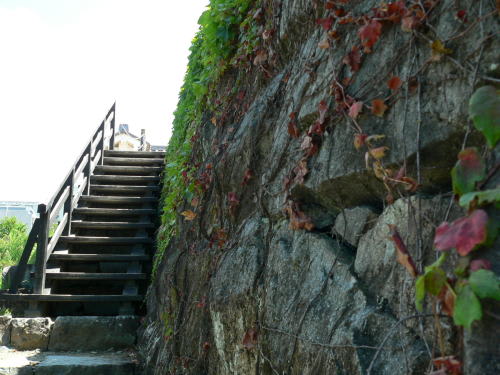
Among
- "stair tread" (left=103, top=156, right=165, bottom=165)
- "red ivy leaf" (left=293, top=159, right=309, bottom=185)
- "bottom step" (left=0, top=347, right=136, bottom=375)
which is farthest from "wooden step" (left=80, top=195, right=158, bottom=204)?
"red ivy leaf" (left=293, top=159, right=309, bottom=185)

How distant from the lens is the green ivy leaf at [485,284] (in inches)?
46.8

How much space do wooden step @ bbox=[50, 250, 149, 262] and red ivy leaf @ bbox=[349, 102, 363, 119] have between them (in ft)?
17.0

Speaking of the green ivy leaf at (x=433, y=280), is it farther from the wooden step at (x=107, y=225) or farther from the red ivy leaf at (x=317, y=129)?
the wooden step at (x=107, y=225)

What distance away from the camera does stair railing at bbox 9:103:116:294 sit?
613 cm

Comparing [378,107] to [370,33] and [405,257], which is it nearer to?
[370,33]

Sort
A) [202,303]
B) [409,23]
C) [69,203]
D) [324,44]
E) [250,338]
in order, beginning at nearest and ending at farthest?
[409,23] < [324,44] < [250,338] < [202,303] < [69,203]

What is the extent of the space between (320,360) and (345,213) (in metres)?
0.62

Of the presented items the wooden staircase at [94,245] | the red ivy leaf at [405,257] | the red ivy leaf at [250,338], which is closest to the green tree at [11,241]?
the wooden staircase at [94,245]

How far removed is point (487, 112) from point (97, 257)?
235 inches

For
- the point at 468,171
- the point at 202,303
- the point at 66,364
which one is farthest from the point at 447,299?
the point at 66,364

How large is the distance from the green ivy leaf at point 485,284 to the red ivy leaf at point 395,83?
2.68ft

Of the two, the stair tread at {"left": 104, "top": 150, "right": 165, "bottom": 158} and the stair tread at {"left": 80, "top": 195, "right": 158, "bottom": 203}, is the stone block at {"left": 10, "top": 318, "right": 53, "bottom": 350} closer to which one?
the stair tread at {"left": 80, "top": 195, "right": 158, "bottom": 203}

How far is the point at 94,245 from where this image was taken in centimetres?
720

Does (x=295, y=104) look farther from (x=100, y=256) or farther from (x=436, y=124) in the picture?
(x=100, y=256)
